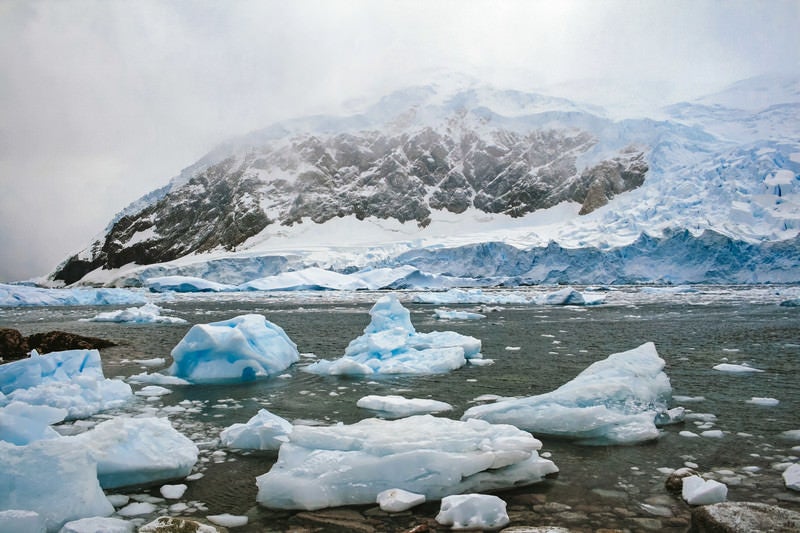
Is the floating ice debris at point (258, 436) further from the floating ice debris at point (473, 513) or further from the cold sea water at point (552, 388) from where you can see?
the floating ice debris at point (473, 513)

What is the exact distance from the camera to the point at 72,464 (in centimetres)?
383

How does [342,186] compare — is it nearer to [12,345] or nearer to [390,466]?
[12,345]

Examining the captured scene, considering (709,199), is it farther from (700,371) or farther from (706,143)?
(700,371)

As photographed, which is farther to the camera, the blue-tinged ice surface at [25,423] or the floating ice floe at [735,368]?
the floating ice floe at [735,368]

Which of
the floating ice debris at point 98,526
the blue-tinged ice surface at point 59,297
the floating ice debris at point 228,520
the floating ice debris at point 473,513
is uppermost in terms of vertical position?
the floating ice debris at point 98,526

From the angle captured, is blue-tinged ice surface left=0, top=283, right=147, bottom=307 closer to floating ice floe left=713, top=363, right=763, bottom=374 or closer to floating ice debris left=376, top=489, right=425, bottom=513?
floating ice floe left=713, top=363, right=763, bottom=374

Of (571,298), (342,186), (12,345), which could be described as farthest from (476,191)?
(12,345)

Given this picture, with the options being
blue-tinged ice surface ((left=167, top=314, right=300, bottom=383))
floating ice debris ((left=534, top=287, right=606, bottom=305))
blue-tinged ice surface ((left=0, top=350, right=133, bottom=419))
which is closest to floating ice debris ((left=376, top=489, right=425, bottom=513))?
blue-tinged ice surface ((left=0, top=350, right=133, bottom=419))

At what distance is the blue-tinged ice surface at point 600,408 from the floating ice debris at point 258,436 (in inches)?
80.1

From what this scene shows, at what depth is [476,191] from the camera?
105 metres

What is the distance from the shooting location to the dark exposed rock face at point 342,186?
326 feet

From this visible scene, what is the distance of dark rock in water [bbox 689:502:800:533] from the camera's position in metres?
3.20

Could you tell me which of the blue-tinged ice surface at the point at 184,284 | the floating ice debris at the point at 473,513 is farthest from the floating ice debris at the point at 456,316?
the blue-tinged ice surface at the point at 184,284

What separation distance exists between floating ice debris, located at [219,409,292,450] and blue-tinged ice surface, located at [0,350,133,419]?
2.52 metres
